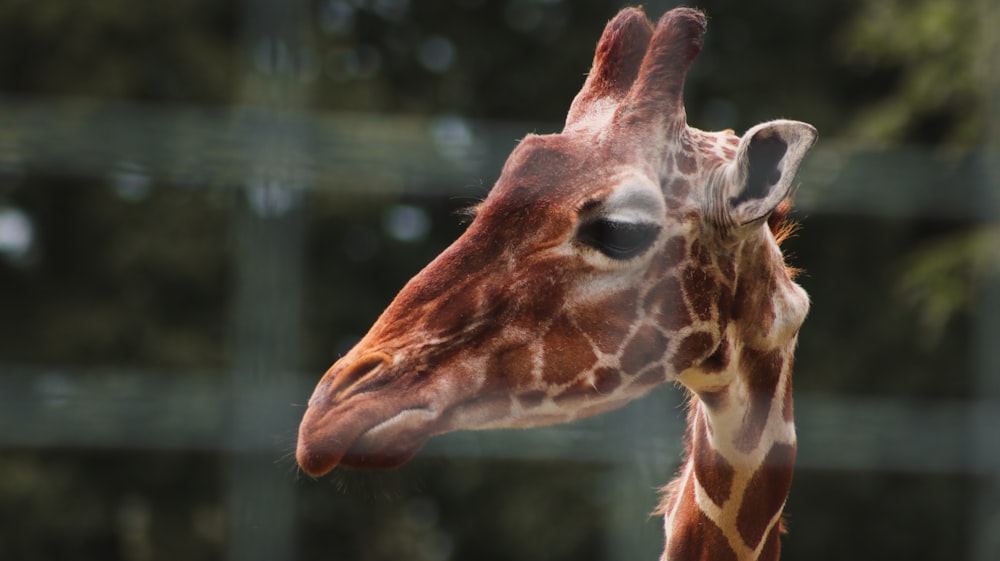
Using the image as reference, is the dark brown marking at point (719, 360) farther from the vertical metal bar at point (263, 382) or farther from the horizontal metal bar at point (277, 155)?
the vertical metal bar at point (263, 382)

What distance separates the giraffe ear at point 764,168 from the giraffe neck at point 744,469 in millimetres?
151

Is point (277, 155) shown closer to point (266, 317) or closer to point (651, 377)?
point (266, 317)

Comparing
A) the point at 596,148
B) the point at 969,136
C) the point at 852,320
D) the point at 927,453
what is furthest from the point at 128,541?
the point at 596,148

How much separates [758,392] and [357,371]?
1.32ft

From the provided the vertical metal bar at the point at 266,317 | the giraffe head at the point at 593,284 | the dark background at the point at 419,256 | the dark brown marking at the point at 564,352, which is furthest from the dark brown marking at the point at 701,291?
the dark background at the point at 419,256

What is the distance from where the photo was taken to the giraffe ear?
1150 millimetres

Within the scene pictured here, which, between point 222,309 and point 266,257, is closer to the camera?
point 266,257

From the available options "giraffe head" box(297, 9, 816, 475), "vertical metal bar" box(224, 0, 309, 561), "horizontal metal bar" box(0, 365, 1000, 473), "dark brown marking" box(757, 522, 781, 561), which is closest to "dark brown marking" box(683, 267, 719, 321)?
"giraffe head" box(297, 9, 816, 475)

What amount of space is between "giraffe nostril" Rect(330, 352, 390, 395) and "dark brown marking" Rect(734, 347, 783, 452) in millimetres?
361

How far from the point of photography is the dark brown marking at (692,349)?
3.95 ft

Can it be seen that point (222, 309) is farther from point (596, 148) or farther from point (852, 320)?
point (596, 148)

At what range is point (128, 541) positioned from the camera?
4.39 metres

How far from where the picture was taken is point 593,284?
116 cm

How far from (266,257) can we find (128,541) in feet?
10.0
